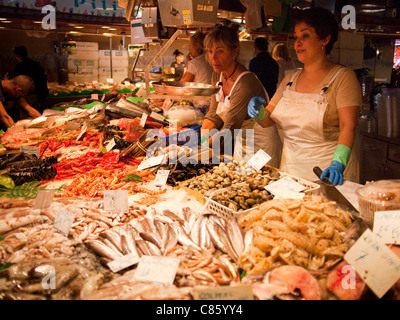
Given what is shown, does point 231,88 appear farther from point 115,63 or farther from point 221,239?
point 115,63

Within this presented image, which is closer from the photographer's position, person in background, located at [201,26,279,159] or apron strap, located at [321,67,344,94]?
apron strap, located at [321,67,344,94]

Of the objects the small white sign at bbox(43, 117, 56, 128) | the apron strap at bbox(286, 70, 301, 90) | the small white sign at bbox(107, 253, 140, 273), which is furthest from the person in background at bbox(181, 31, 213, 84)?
the small white sign at bbox(107, 253, 140, 273)

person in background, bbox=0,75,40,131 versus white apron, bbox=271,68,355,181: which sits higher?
person in background, bbox=0,75,40,131

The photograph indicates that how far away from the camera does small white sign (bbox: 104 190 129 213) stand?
7.54ft

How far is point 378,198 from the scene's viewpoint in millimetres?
1835

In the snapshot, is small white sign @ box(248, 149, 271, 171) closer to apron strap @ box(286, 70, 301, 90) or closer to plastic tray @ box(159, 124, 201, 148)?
plastic tray @ box(159, 124, 201, 148)

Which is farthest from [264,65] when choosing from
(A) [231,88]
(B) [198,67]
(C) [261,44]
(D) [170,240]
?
(D) [170,240]

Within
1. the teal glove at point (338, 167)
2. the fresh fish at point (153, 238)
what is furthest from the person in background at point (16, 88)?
the teal glove at point (338, 167)

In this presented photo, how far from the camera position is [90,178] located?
3.08 meters

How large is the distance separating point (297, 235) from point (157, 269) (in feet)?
2.18

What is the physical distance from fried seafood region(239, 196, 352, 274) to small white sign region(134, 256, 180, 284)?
1.08 ft

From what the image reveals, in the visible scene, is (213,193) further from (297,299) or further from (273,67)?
(273,67)

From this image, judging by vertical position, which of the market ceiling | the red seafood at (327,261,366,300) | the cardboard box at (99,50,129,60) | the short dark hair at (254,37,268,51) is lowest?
the red seafood at (327,261,366,300)
